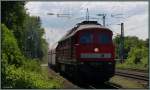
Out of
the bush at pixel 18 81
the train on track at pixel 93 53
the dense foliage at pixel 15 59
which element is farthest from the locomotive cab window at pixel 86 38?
the bush at pixel 18 81

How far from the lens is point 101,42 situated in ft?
70.3

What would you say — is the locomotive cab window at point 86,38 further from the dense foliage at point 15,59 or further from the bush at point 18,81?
the bush at point 18,81

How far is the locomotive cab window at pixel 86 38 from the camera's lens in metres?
21.5

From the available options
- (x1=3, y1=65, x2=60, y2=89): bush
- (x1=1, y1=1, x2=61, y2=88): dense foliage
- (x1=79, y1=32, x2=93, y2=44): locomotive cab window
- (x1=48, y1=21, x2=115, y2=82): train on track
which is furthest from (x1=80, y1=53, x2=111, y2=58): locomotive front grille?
(x1=3, y1=65, x2=60, y2=89): bush

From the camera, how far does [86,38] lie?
21625 mm

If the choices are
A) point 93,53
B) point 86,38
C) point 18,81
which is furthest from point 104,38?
point 18,81

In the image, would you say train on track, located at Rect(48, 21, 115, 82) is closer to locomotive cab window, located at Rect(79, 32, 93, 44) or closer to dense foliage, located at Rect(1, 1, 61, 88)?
locomotive cab window, located at Rect(79, 32, 93, 44)

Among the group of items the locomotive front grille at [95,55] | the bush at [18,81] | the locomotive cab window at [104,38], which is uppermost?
the locomotive cab window at [104,38]

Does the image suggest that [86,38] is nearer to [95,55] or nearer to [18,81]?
[95,55]

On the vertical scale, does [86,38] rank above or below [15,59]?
above

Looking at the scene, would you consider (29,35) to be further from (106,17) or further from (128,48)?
(128,48)

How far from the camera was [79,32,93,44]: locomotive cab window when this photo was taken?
21.5 meters

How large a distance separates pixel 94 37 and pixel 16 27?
26.8 ft

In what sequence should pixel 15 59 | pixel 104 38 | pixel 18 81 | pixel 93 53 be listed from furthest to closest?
pixel 104 38 < pixel 93 53 < pixel 15 59 < pixel 18 81
